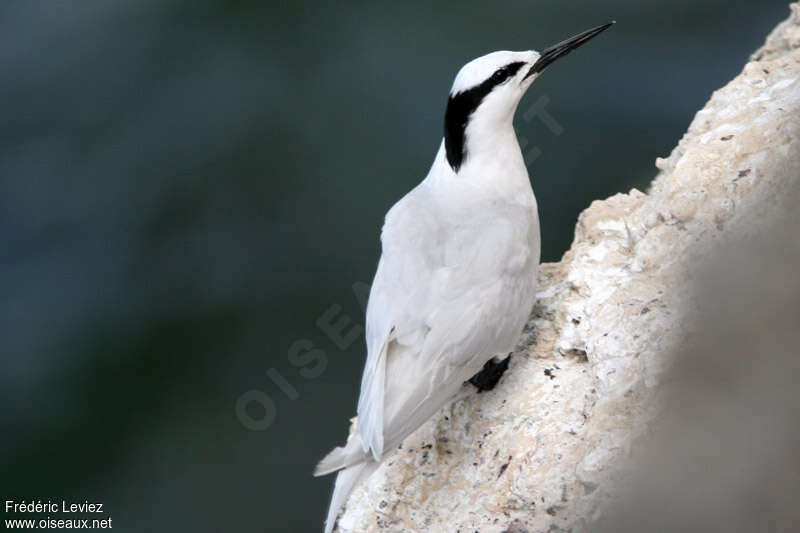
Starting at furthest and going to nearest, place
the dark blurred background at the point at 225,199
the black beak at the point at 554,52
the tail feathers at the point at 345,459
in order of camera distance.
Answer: the dark blurred background at the point at 225,199
the black beak at the point at 554,52
the tail feathers at the point at 345,459

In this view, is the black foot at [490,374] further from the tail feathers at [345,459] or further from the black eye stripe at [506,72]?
the black eye stripe at [506,72]

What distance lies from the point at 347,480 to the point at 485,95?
1390 mm

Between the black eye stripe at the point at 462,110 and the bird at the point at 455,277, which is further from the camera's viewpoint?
the black eye stripe at the point at 462,110

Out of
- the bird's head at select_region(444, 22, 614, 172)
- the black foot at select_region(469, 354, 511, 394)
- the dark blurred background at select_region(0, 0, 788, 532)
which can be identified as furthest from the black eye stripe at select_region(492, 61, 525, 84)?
the dark blurred background at select_region(0, 0, 788, 532)

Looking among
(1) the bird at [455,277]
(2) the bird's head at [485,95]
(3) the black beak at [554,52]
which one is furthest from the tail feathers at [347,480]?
(3) the black beak at [554,52]

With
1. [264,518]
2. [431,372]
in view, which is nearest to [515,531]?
[431,372]

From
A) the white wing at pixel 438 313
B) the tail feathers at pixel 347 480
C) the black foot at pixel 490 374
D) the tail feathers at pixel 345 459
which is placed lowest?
the tail feathers at pixel 347 480

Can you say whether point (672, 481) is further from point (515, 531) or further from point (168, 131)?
point (168, 131)

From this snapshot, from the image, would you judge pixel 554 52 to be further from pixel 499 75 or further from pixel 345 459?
pixel 345 459

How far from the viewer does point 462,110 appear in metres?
3.35

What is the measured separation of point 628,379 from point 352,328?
2.85 m

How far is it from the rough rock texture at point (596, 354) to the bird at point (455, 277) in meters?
0.13

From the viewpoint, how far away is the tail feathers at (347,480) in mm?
2922

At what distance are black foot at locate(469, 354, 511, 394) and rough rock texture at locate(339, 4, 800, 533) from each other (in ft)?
0.09
